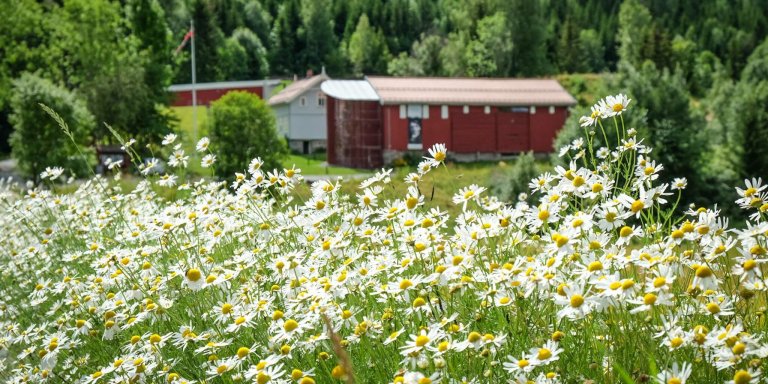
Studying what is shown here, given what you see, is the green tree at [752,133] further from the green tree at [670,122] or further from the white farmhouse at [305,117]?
the white farmhouse at [305,117]

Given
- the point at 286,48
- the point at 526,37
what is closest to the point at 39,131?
the point at 526,37

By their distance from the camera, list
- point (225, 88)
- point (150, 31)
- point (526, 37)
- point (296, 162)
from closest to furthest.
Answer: point (296, 162)
point (150, 31)
point (225, 88)
point (526, 37)

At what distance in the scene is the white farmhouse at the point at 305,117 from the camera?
46.2 m

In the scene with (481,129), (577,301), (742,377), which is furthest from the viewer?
(481,129)

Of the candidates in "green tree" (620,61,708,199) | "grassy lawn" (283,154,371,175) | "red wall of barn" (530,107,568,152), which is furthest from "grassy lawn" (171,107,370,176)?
"green tree" (620,61,708,199)

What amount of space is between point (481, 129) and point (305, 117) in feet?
41.0

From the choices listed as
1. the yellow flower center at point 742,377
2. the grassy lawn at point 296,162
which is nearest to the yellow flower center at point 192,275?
the yellow flower center at point 742,377

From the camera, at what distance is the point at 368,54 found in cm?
8944

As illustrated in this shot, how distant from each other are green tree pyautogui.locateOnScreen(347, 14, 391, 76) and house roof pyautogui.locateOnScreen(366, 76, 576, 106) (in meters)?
49.5

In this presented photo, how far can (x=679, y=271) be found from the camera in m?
2.64

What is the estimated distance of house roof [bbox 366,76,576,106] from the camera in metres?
37.1

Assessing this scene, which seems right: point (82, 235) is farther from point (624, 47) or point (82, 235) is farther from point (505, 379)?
Result: point (624, 47)

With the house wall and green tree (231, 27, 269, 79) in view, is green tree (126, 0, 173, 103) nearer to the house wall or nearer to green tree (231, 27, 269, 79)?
the house wall

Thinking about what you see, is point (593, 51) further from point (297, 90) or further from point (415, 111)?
point (415, 111)
